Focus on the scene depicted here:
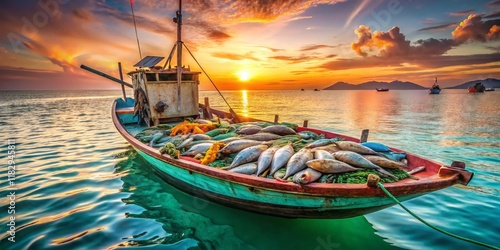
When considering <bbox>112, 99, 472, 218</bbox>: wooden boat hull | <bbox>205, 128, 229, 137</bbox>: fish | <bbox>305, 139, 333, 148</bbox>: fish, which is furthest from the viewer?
<bbox>205, 128, 229, 137</bbox>: fish

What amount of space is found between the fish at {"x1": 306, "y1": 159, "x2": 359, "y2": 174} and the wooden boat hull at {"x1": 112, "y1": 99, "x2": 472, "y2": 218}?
0.45 meters

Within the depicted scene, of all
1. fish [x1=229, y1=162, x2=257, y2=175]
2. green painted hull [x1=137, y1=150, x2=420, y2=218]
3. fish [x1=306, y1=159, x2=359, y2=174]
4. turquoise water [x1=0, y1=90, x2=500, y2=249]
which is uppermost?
fish [x1=306, y1=159, x2=359, y2=174]

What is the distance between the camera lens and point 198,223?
535 centimetres

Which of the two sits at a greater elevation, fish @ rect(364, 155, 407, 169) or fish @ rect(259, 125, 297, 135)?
fish @ rect(259, 125, 297, 135)

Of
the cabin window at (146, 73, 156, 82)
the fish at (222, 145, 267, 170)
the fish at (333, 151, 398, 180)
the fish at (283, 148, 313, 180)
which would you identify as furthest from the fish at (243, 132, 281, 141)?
the cabin window at (146, 73, 156, 82)

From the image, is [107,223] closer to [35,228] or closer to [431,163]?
[35,228]

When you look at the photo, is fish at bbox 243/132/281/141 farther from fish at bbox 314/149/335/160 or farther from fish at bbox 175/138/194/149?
fish at bbox 314/149/335/160

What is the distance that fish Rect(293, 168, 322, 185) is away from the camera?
383 centimetres

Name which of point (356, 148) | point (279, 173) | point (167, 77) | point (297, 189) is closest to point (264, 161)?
point (279, 173)

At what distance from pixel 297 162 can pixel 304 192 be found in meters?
0.73

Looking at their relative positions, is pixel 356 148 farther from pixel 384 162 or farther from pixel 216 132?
pixel 216 132

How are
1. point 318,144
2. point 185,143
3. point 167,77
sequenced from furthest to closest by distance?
point 167,77, point 185,143, point 318,144

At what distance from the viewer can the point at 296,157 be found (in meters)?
4.62

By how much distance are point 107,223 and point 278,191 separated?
3979 millimetres
